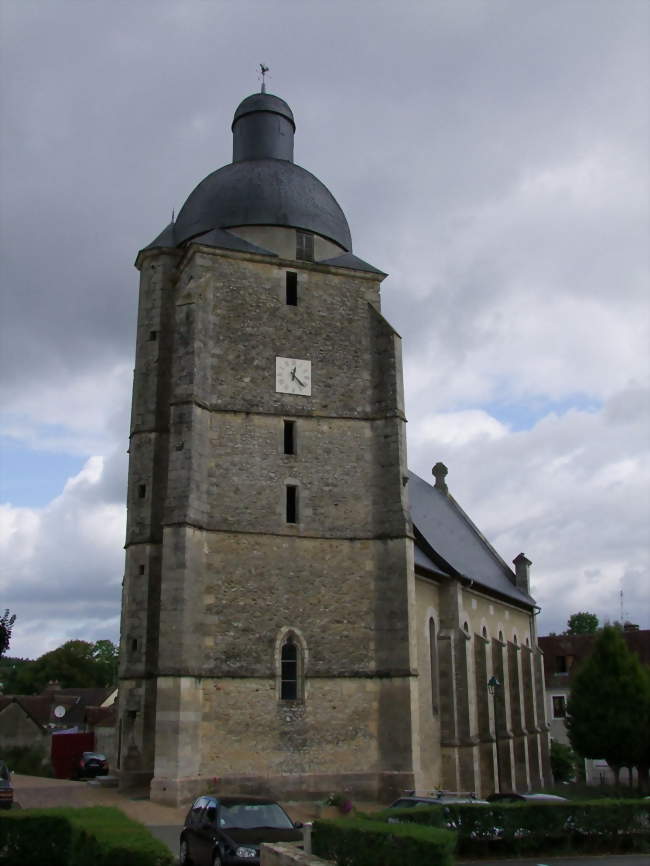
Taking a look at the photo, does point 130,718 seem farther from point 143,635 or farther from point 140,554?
point 140,554

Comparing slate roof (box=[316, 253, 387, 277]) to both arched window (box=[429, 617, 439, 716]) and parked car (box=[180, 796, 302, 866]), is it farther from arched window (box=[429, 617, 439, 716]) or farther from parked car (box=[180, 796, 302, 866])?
parked car (box=[180, 796, 302, 866])

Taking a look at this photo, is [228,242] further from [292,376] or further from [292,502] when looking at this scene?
[292,502]

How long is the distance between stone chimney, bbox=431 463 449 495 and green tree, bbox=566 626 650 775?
13372mm

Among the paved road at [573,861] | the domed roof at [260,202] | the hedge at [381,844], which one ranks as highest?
the domed roof at [260,202]

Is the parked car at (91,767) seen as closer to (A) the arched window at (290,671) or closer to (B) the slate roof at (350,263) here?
(A) the arched window at (290,671)

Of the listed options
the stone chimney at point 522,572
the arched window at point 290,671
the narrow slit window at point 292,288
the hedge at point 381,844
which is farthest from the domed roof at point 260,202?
the stone chimney at point 522,572

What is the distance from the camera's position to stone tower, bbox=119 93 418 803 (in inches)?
811

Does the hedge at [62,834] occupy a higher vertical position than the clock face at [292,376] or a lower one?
lower

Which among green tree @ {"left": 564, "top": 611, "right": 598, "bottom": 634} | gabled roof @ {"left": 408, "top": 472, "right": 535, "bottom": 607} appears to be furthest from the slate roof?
green tree @ {"left": 564, "top": 611, "right": 598, "bottom": 634}

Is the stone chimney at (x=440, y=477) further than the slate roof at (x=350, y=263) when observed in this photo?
Yes

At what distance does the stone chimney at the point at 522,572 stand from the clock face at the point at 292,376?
844 inches

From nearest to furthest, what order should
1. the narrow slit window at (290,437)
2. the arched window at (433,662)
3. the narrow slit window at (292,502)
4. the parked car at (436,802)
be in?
the parked car at (436,802), the narrow slit window at (292,502), the narrow slit window at (290,437), the arched window at (433,662)

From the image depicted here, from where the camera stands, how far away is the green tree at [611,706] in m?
28.9

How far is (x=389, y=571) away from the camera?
22797 mm
